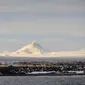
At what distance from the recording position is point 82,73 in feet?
246

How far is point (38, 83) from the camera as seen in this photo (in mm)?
57344

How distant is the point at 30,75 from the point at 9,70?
410cm

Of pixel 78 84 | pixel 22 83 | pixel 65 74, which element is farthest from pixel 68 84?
pixel 65 74

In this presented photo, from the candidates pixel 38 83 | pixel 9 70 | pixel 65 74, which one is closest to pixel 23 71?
pixel 9 70

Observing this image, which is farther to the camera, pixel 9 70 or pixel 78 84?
pixel 9 70

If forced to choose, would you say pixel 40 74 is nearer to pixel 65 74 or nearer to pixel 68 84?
pixel 65 74

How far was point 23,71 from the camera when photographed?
75.5 m

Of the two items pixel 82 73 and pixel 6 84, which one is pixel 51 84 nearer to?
pixel 6 84

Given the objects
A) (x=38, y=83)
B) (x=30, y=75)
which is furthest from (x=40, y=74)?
(x=38, y=83)

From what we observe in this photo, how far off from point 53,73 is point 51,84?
58.7 ft

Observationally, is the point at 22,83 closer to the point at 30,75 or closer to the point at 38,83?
the point at 38,83

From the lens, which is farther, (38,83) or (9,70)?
(9,70)

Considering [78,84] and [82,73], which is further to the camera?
[82,73]

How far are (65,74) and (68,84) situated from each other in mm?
17164
